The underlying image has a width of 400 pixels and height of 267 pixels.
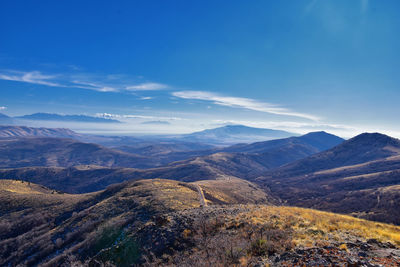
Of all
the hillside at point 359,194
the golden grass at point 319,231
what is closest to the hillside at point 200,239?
the golden grass at point 319,231

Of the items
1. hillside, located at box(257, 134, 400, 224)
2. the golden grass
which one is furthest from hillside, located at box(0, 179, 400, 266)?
hillside, located at box(257, 134, 400, 224)

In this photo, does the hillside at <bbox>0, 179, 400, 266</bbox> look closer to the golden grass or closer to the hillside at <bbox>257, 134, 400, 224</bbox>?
the golden grass

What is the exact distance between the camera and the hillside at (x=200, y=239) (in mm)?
13570

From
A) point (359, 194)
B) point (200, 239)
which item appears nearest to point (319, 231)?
point (200, 239)

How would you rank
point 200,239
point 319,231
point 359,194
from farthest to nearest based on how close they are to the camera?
point 359,194 < point 200,239 < point 319,231

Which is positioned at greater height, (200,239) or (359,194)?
(200,239)

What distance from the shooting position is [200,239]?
61.8 feet

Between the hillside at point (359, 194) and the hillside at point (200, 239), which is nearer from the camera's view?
the hillside at point (200, 239)

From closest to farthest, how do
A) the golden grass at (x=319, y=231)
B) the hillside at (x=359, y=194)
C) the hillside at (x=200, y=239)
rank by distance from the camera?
the hillside at (x=200, y=239), the golden grass at (x=319, y=231), the hillside at (x=359, y=194)

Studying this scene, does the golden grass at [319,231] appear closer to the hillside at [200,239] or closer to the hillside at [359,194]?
the hillside at [200,239]

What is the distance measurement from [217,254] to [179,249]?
18.7 feet

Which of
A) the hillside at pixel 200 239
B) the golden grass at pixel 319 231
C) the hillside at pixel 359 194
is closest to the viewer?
the hillside at pixel 200 239

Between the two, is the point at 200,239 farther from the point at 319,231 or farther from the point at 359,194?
the point at 359,194

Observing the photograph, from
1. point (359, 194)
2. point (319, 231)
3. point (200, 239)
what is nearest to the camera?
point (319, 231)
